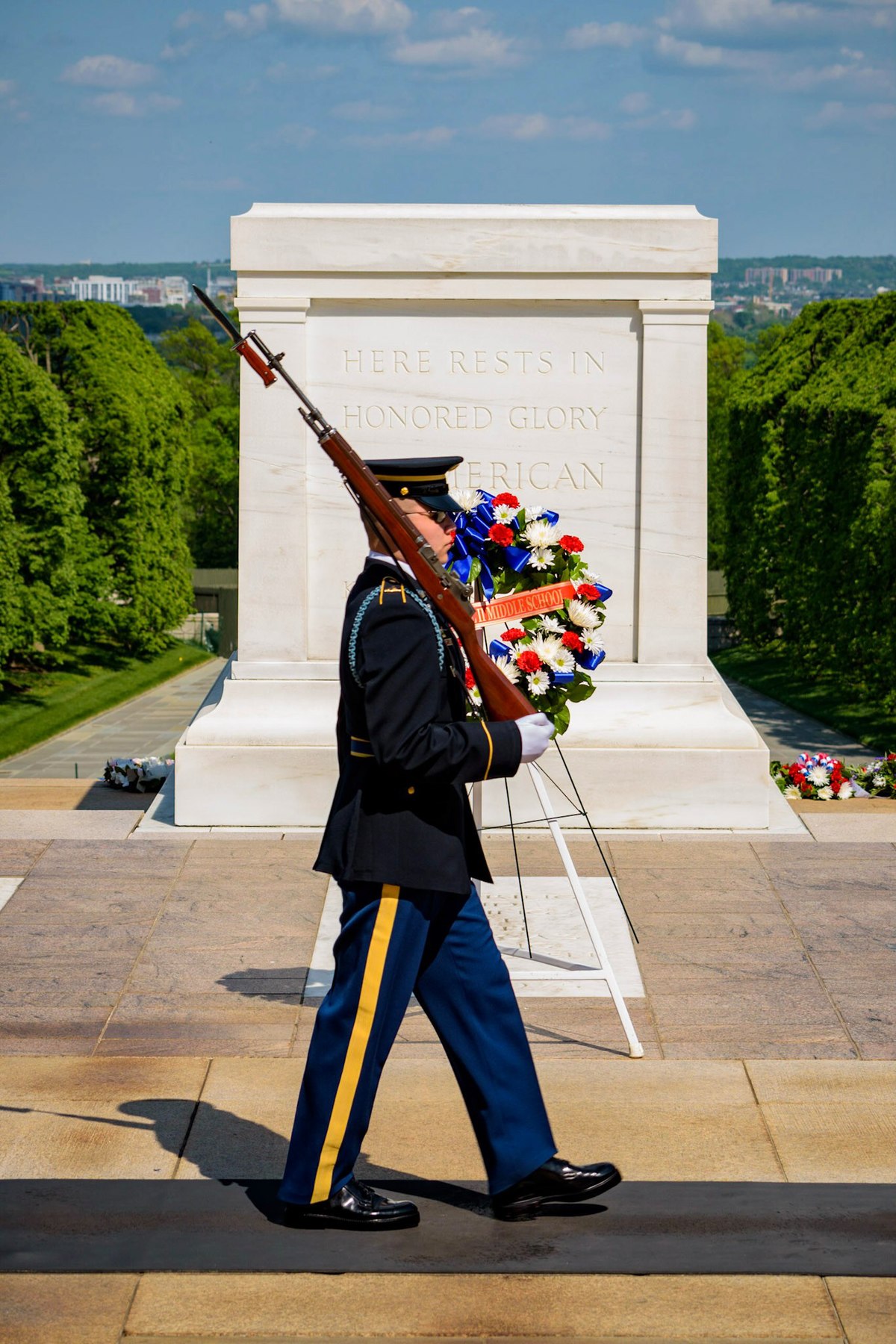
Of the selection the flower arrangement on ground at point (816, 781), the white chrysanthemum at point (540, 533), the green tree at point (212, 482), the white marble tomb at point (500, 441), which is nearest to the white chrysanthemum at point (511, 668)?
the white chrysanthemum at point (540, 533)

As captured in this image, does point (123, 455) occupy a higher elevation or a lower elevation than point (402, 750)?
higher

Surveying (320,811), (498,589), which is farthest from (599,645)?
(320,811)

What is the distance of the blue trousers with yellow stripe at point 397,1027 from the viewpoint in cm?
395

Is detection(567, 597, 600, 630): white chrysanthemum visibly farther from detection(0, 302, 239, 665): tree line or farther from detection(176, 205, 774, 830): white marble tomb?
detection(0, 302, 239, 665): tree line

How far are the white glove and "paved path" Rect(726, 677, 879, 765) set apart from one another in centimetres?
1707

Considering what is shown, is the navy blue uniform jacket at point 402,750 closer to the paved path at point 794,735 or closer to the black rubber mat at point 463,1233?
the black rubber mat at point 463,1233

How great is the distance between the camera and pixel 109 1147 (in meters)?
4.53

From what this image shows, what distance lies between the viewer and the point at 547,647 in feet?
17.9

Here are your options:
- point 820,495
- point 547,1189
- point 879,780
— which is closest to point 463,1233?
point 547,1189

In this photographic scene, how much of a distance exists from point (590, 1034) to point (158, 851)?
2951mm

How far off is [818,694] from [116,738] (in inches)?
481

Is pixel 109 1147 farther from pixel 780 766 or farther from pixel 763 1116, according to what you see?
pixel 780 766

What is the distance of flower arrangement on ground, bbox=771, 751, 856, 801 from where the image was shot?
9.59 m

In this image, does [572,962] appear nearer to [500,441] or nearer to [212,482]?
[500,441]
